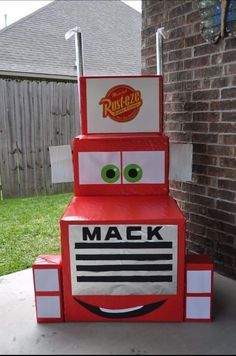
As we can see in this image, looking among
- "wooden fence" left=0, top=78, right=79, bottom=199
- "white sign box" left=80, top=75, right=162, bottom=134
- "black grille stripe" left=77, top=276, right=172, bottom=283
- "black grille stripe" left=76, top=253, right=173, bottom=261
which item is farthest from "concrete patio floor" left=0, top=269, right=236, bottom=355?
"wooden fence" left=0, top=78, right=79, bottom=199

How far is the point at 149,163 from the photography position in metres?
2.28

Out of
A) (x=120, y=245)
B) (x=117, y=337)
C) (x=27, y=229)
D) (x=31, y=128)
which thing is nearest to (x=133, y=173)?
(x=120, y=245)

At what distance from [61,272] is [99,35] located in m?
5.99

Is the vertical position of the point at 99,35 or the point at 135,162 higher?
the point at 99,35

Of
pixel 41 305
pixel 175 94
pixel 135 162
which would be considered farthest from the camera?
pixel 175 94

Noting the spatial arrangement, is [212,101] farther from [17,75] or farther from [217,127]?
[17,75]

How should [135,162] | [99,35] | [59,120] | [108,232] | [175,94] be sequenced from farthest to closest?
[99,35] < [59,120] < [175,94] < [135,162] < [108,232]

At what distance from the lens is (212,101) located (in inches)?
96.3

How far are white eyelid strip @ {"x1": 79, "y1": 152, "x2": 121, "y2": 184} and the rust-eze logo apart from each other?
0.28 metres

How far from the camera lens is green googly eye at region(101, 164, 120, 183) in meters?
2.29

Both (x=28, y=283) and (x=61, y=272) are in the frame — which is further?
(x=28, y=283)

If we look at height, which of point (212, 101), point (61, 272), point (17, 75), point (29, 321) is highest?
point (17, 75)

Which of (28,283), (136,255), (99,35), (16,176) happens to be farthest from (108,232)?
(99,35)

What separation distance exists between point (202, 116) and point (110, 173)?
79 centimetres
